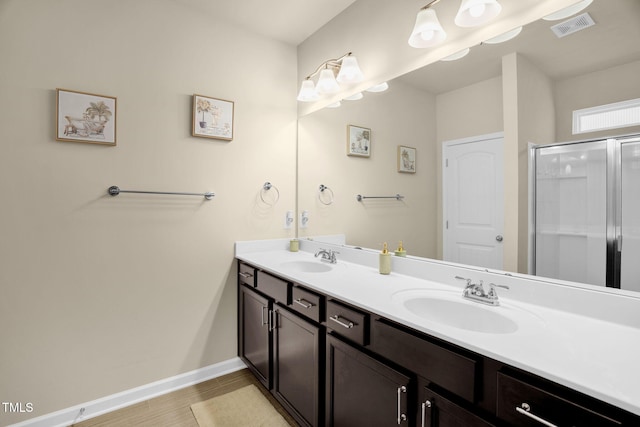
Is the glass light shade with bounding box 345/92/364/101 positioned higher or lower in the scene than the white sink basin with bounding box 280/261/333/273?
higher

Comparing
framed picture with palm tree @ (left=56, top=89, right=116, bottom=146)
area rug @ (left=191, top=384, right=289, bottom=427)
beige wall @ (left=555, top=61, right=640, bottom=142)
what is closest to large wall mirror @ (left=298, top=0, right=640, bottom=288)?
beige wall @ (left=555, top=61, right=640, bottom=142)

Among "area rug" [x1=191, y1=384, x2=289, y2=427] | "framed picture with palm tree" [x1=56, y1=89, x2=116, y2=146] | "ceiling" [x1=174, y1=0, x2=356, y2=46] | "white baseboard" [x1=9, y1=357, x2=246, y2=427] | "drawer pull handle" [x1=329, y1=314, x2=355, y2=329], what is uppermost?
"ceiling" [x1=174, y1=0, x2=356, y2=46]

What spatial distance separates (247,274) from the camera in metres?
2.17

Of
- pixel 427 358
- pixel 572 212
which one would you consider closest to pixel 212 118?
pixel 427 358

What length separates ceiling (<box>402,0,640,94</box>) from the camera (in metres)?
1.02

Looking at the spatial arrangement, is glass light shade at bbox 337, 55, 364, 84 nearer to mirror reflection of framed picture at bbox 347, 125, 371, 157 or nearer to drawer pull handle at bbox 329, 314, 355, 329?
mirror reflection of framed picture at bbox 347, 125, 371, 157

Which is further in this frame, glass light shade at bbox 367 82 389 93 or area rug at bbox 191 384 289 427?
glass light shade at bbox 367 82 389 93

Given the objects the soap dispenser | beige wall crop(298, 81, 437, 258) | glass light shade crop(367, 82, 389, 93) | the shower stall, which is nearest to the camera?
the shower stall

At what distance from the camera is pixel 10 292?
1.64 metres

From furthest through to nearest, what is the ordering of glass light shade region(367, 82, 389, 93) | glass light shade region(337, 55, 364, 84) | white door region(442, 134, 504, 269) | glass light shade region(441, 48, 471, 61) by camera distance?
1. glass light shade region(337, 55, 364, 84)
2. glass light shade region(367, 82, 389, 93)
3. glass light shade region(441, 48, 471, 61)
4. white door region(442, 134, 504, 269)

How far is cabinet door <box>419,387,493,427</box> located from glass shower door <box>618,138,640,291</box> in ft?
2.32

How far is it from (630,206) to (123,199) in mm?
2356

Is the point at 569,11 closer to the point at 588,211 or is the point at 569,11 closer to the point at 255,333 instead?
the point at 588,211

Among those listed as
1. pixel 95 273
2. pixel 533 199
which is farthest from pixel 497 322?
pixel 95 273
